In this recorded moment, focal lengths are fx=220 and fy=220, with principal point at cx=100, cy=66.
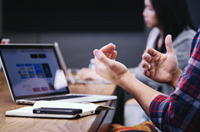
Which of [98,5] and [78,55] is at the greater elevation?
[98,5]

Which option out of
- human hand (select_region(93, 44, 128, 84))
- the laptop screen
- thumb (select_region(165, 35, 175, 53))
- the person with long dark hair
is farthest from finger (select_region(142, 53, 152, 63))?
the person with long dark hair

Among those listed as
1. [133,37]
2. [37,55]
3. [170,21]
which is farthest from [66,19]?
[37,55]

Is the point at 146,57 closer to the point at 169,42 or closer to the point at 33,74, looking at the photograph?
the point at 169,42

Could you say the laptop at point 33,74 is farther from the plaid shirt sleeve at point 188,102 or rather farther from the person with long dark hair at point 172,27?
the person with long dark hair at point 172,27

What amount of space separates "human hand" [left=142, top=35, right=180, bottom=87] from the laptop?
0.78 ft

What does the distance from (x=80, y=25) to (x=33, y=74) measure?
230 cm

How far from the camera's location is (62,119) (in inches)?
27.8

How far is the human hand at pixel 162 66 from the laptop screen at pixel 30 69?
48 centimetres

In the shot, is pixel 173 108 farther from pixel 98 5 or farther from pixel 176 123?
pixel 98 5

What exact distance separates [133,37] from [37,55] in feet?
7.47

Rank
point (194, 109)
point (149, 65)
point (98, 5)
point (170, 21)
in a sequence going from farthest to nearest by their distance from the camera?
point (98, 5), point (170, 21), point (149, 65), point (194, 109)

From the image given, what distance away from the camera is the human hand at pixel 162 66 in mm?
1105

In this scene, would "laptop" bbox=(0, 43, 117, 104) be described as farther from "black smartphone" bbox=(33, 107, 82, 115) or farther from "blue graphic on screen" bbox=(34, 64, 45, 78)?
"black smartphone" bbox=(33, 107, 82, 115)

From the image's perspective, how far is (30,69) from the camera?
1.12 m
